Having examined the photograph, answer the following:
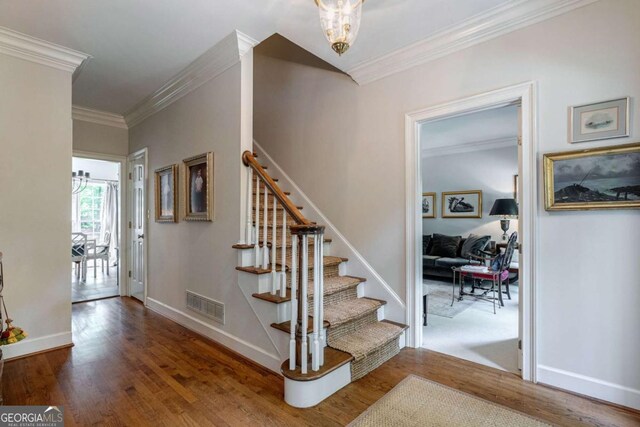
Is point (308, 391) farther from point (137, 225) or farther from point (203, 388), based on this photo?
point (137, 225)

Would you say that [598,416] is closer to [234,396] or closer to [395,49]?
[234,396]

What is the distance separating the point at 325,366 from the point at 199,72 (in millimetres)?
2965

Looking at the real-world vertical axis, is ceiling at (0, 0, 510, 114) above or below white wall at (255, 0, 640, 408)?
above

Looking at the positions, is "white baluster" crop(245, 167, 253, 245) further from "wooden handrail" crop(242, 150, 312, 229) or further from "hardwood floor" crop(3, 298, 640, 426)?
"hardwood floor" crop(3, 298, 640, 426)

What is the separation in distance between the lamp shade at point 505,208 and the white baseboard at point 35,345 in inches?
A: 237

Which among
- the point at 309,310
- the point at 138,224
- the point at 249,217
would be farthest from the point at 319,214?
the point at 138,224

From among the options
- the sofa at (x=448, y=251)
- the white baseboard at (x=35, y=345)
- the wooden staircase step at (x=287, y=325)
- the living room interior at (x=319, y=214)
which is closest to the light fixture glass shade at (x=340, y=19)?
the living room interior at (x=319, y=214)

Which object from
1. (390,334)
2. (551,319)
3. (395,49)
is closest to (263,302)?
(390,334)

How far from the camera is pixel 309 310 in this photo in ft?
8.13

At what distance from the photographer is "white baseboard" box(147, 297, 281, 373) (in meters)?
2.39

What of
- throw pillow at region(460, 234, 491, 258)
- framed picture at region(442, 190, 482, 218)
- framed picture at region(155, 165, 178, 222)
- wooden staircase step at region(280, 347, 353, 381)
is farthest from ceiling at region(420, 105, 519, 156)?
framed picture at region(155, 165, 178, 222)

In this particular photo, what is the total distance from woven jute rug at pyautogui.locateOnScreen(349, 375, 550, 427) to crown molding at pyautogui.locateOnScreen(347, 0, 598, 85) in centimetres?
256

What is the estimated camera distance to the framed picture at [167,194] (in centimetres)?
353

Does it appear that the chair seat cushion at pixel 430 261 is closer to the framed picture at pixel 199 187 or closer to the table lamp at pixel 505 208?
the table lamp at pixel 505 208
